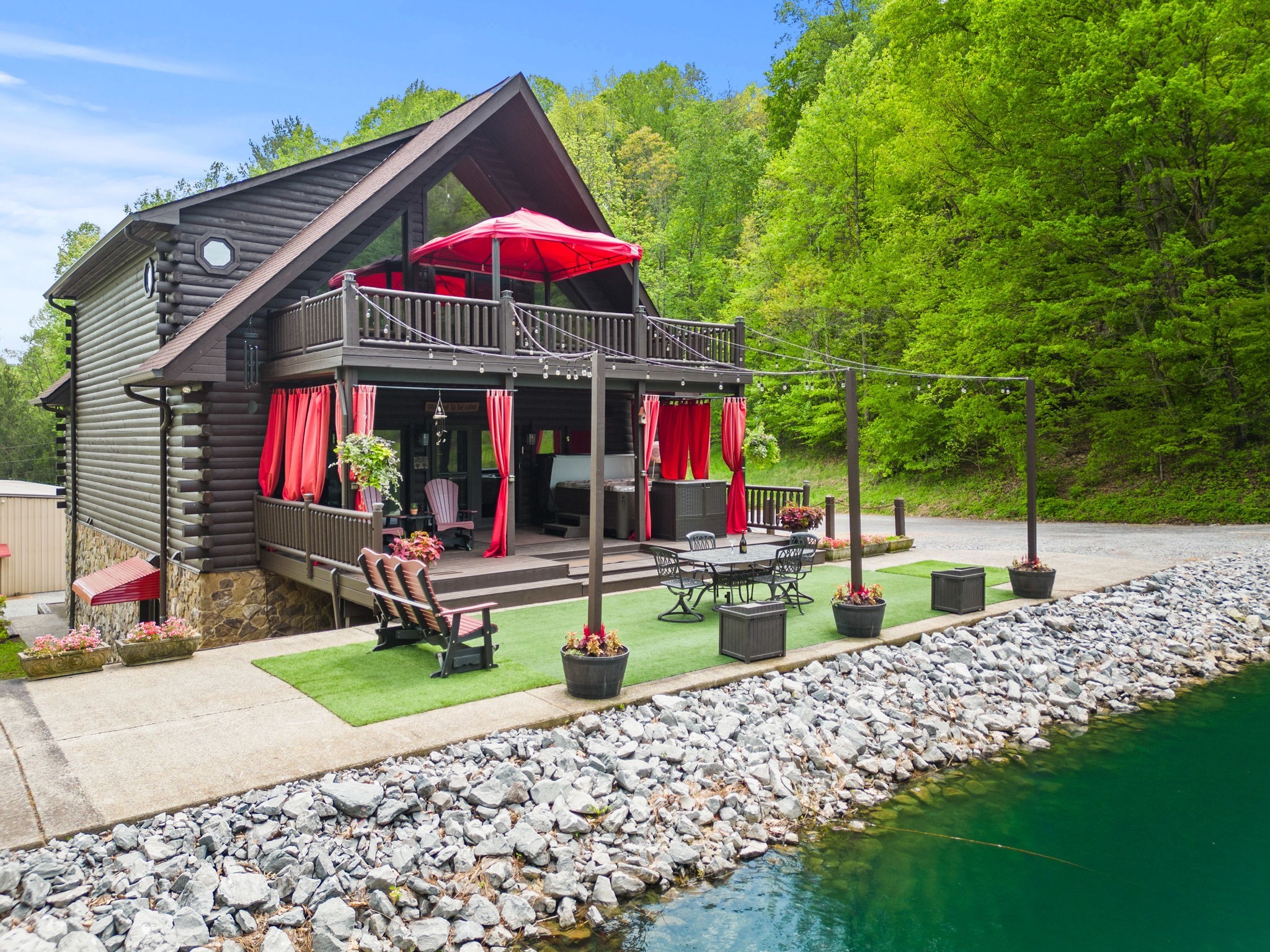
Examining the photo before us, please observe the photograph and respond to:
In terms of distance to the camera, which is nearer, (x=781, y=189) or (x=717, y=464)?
(x=781, y=189)

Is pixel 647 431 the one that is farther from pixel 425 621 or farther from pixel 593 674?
pixel 593 674

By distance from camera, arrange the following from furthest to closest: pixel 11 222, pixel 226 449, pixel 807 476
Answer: pixel 11 222, pixel 807 476, pixel 226 449

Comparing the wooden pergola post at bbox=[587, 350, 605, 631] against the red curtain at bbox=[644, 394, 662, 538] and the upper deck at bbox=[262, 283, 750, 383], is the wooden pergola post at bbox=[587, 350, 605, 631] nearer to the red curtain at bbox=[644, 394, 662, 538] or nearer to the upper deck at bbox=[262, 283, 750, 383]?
the upper deck at bbox=[262, 283, 750, 383]

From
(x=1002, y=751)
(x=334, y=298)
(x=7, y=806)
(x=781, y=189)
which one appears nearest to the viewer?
(x=7, y=806)

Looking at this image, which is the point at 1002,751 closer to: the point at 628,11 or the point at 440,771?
the point at 440,771

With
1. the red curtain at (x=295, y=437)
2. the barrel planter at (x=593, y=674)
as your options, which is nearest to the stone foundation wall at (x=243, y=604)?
the red curtain at (x=295, y=437)

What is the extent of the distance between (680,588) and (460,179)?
842cm

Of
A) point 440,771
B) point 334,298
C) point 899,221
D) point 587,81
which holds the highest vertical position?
A: point 587,81

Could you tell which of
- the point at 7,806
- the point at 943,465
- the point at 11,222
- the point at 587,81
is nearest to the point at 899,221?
the point at 943,465

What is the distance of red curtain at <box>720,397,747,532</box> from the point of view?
15.1 meters

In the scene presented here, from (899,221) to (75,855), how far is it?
2502cm

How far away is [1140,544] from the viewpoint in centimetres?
1595

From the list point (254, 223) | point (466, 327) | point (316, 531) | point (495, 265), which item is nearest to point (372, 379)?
point (466, 327)

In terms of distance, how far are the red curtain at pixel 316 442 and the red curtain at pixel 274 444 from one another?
1.07 metres
